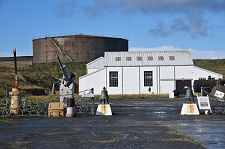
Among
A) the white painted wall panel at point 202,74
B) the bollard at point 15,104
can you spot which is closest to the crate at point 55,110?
the bollard at point 15,104

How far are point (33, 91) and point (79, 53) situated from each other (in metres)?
37.9

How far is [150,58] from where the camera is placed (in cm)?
5938

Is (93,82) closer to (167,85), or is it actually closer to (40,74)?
(167,85)

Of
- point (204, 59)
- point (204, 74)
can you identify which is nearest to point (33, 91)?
point (204, 74)

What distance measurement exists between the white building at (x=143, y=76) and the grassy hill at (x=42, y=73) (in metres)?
12.7

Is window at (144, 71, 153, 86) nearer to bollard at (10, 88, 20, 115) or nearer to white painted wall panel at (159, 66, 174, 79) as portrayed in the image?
white painted wall panel at (159, 66, 174, 79)

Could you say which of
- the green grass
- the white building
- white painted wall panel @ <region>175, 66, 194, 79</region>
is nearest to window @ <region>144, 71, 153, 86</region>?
the white building

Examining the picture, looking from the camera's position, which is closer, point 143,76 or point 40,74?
point 143,76

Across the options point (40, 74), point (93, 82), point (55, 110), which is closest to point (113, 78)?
point (93, 82)

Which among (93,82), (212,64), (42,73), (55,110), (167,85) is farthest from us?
(212,64)

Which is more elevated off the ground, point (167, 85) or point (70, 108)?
point (167, 85)

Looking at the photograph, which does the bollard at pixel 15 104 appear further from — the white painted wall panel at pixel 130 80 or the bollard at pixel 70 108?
the white painted wall panel at pixel 130 80

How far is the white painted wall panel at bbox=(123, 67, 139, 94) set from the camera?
5612cm

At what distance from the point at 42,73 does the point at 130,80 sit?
3520 cm
